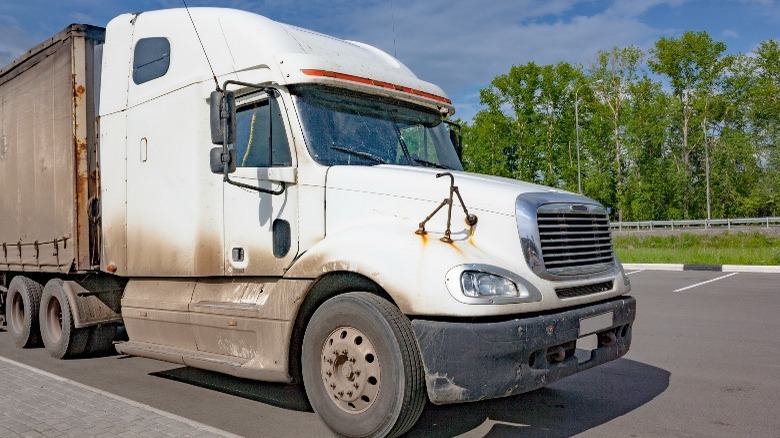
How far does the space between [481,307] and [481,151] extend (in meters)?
44.1

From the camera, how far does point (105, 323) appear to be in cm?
755

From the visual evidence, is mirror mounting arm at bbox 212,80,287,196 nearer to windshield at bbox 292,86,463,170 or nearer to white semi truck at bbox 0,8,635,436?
white semi truck at bbox 0,8,635,436

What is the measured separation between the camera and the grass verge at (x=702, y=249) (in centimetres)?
2270

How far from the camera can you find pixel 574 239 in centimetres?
482

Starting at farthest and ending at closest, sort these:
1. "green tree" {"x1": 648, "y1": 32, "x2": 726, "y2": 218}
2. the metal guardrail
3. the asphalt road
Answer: "green tree" {"x1": 648, "y1": 32, "x2": 726, "y2": 218} → the metal guardrail → the asphalt road

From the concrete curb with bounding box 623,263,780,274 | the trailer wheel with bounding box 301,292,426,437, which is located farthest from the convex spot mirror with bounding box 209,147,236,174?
the concrete curb with bounding box 623,263,780,274

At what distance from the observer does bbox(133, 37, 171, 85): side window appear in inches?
249

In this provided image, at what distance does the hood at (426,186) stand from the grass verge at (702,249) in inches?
772

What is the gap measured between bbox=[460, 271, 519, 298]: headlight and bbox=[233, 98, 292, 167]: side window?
1.79 meters

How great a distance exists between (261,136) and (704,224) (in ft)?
142

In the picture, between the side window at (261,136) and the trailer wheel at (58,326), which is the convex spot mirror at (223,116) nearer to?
the side window at (261,136)

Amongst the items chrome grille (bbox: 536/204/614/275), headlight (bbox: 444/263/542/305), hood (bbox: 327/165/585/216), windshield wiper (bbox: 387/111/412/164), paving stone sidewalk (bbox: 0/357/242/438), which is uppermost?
windshield wiper (bbox: 387/111/412/164)

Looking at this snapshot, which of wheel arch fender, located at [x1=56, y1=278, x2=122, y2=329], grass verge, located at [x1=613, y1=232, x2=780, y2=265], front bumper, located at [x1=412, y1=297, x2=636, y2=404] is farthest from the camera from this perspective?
grass verge, located at [x1=613, y1=232, x2=780, y2=265]

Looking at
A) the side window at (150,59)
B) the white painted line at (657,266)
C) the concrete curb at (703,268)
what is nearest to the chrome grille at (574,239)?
the side window at (150,59)
